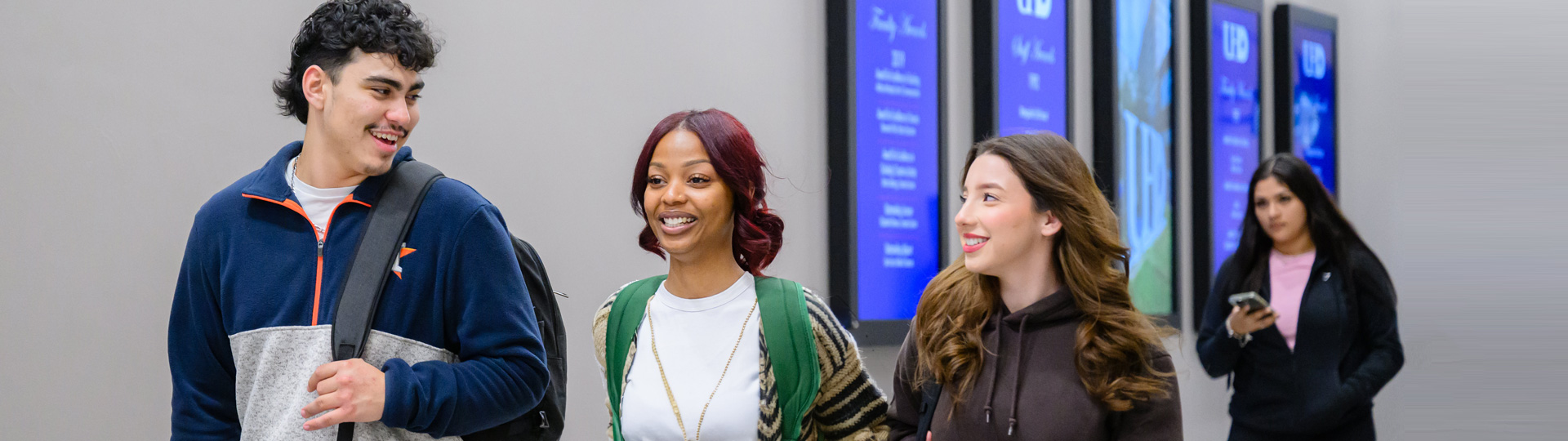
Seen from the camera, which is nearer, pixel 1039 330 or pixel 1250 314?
pixel 1039 330

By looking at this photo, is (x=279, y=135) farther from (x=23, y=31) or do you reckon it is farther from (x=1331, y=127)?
(x=1331, y=127)

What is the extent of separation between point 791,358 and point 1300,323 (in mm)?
2677

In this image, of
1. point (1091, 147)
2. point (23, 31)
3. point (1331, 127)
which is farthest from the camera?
point (1331, 127)

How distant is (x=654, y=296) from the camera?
268 cm

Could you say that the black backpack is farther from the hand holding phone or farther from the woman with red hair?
the hand holding phone

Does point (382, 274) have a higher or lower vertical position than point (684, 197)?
lower

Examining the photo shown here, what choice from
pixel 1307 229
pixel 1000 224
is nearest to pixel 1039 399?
pixel 1000 224

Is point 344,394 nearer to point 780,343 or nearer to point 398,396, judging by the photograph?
point 398,396

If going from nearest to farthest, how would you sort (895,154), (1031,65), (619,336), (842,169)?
(619,336)
(842,169)
(895,154)
(1031,65)

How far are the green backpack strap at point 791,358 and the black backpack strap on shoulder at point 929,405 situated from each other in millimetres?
237

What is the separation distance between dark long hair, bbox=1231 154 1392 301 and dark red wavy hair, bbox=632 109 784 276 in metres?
2.70

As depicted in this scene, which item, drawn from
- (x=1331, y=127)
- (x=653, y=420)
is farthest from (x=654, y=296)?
(x=1331, y=127)

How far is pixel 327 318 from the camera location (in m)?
2.01

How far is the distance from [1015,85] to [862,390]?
3.51 metres
